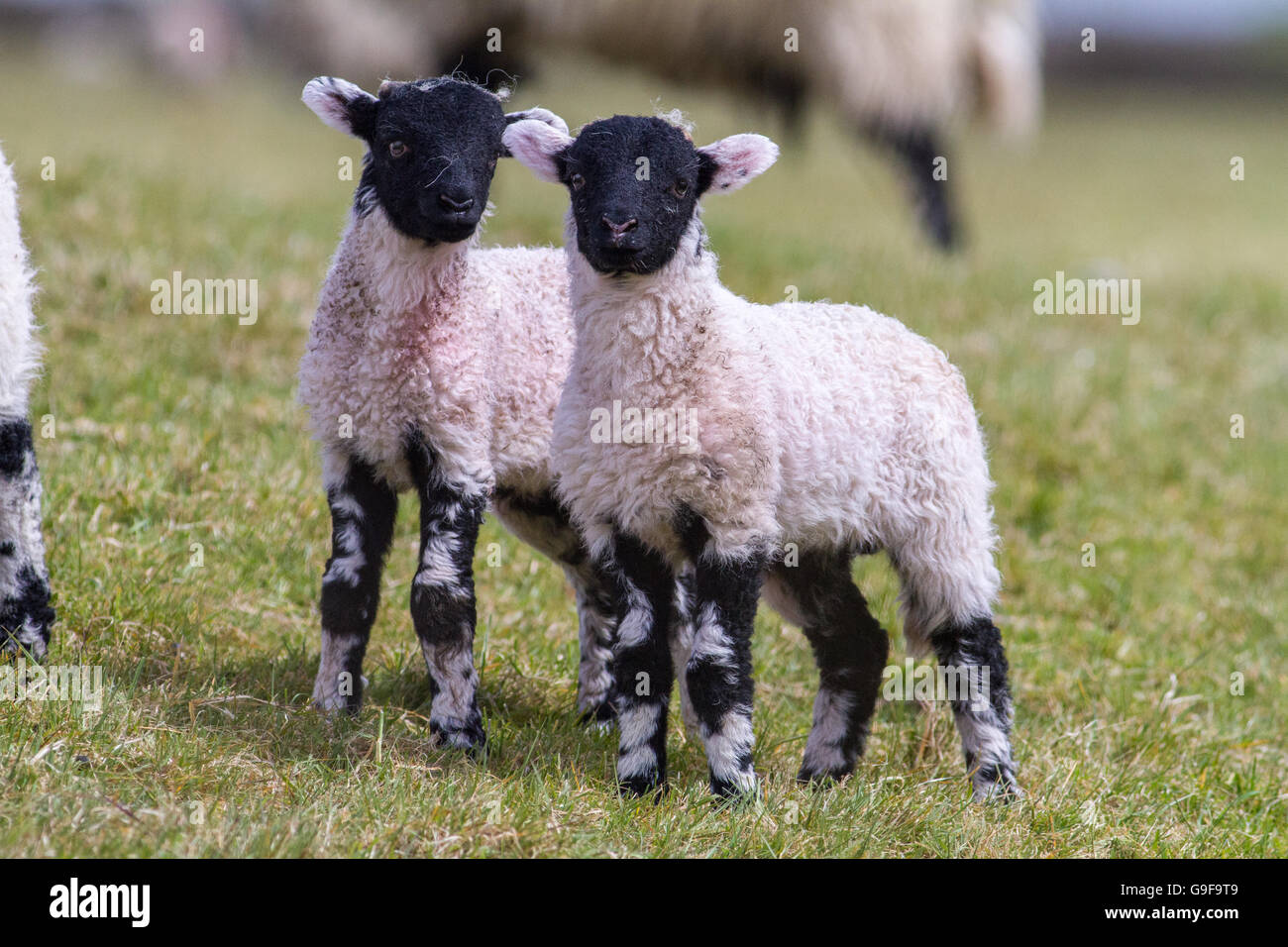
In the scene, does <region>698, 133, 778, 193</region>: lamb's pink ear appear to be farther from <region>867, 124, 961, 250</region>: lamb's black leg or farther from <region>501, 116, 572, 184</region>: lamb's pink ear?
<region>867, 124, 961, 250</region>: lamb's black leg

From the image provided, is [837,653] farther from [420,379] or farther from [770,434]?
[420,379]

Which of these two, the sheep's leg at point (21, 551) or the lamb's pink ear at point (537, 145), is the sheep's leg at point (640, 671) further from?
the sheep's leg at point (21, 551)

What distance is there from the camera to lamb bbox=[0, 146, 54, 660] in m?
4.66

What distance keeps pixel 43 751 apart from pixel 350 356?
1488mm

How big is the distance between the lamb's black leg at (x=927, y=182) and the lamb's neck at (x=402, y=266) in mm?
8991

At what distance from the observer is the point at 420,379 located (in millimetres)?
4594

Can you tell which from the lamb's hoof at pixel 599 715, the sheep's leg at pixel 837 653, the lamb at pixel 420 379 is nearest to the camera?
the lamb at pixel 420 379

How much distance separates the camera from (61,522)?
19.4ft

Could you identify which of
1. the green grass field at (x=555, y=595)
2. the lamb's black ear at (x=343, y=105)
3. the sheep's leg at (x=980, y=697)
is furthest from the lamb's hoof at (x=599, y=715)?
the lamb's black ear at (x=343, y=105)

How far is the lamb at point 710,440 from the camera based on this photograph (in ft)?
14.3
